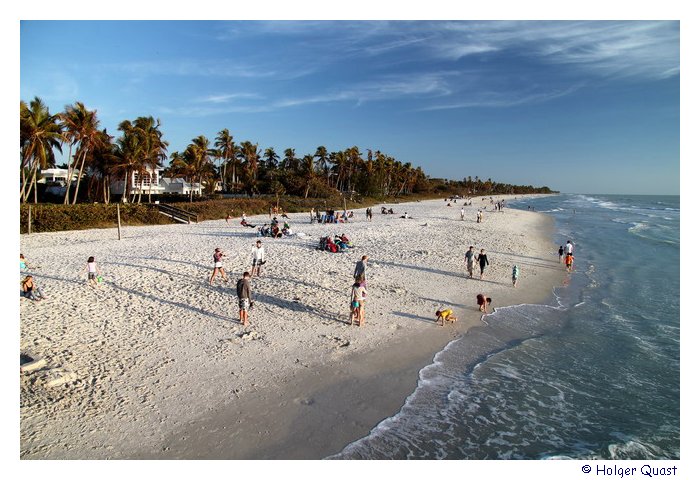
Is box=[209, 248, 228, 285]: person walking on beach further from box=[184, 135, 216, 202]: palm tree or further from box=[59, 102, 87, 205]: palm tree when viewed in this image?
box=[184, 135, 216, 202]: palm tree

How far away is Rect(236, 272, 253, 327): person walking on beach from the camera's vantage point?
380 inches

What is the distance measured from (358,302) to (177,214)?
27.3 meters

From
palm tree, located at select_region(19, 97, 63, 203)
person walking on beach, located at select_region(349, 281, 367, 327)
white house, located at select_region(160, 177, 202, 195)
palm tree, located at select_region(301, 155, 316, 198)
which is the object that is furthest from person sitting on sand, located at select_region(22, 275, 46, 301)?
palm tree, located at select_region(301, 155, 316, 198)

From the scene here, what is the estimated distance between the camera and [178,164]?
4566cm

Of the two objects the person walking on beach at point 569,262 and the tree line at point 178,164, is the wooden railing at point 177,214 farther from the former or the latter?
the person walking on beach at point 569,262

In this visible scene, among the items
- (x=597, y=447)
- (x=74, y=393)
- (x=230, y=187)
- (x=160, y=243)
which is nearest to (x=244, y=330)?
(x=74, y=393)

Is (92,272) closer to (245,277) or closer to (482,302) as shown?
(245,277)

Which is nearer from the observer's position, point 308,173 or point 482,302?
point 482,302

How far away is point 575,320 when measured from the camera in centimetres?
1227

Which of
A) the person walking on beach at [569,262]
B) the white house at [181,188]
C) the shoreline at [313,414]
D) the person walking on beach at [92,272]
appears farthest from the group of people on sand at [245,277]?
the white house at [181,188]

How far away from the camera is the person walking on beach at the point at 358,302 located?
10.1 m

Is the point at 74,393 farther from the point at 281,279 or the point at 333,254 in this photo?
the point at 333,254

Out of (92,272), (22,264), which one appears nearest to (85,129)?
(22,264)
